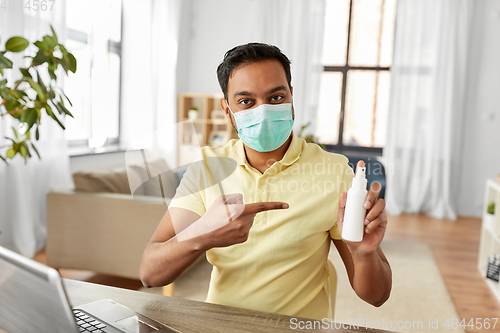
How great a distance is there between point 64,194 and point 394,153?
3.85m

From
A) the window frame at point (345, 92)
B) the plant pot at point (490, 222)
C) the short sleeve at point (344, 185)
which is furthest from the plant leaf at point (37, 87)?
the window frame at point (345, 92)

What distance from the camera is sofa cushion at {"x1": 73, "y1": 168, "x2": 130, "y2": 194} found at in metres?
2.42

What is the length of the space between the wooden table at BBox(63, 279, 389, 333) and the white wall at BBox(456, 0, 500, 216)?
484cm

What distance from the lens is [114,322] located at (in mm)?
698

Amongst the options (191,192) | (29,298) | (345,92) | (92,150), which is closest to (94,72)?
(92,150)

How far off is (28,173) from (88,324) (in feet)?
8.79

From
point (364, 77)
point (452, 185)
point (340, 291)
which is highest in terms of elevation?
point (364, 77)

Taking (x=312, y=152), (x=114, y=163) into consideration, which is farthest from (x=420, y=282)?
(x=114, y=163)

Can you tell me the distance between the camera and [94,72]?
4012mm

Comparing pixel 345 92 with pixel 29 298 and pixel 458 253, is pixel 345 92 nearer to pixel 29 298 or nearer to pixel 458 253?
pixel 458 253

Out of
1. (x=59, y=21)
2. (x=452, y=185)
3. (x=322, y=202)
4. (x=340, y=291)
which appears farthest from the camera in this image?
(x=452, y=185)

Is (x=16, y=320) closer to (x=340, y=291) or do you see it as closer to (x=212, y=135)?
(x=340, y=291)

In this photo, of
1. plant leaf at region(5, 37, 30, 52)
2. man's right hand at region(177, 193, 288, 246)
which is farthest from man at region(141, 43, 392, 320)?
plant leaf at region(5, 37, 30, 52)

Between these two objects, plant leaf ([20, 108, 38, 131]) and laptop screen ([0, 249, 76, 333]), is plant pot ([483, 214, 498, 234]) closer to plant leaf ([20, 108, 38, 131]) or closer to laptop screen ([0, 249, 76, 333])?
plant leaf ([20, 108, 38, 131])
